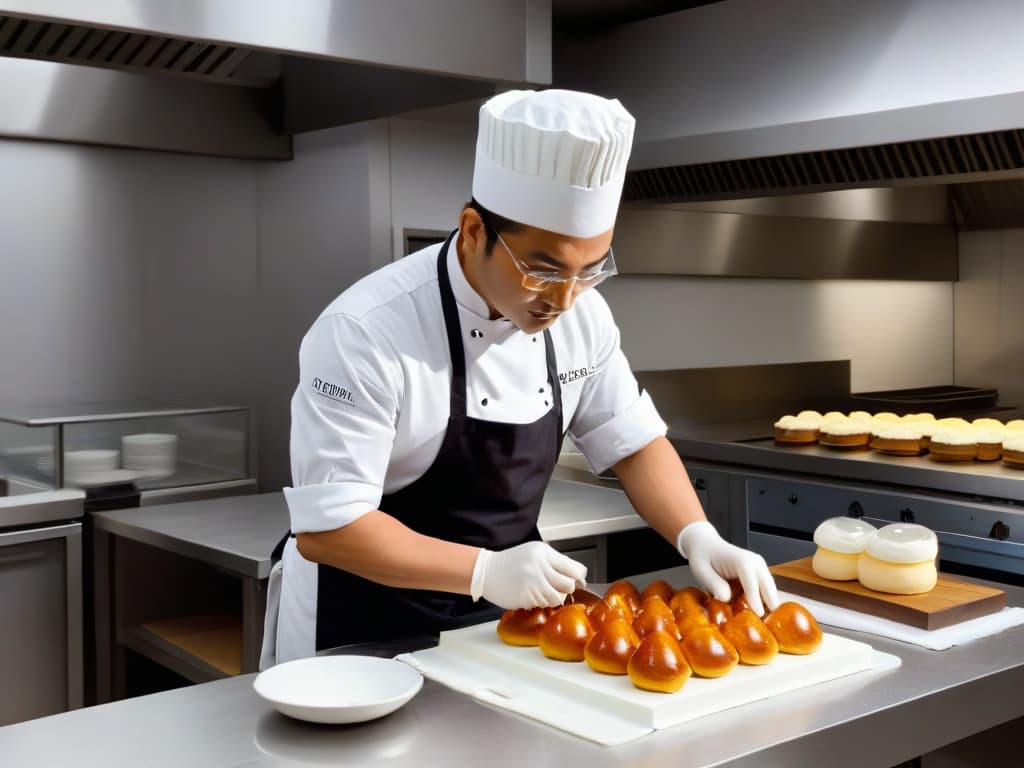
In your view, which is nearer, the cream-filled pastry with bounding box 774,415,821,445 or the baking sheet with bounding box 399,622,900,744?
the baking sheet with bounding box 399,622,900,744

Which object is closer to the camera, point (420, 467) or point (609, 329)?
point (420, 467)

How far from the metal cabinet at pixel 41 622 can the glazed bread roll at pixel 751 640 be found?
6.69ft

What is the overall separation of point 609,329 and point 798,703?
2.73 feet

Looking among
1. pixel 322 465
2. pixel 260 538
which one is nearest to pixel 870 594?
pixel 322 465

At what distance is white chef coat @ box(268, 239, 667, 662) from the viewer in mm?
1630

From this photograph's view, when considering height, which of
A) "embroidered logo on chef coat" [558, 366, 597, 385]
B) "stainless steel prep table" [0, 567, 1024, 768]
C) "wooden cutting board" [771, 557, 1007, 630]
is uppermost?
"embroidered logo on chef coat" [558, 366, 597, 385]

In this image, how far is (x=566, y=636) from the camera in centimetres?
147

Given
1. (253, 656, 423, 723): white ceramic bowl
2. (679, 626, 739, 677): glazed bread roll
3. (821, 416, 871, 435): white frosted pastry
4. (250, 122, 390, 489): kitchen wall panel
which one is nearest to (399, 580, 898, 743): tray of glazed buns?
(679, 626, 739, 677): glazed bread roll

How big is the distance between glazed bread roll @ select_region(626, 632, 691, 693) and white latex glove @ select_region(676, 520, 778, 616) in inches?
11.7

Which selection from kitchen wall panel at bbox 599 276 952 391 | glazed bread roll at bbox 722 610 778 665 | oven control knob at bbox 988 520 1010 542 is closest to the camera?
glazed bread roll at bbox 722 610 778 665

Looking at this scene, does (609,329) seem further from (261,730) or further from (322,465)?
(261,730)

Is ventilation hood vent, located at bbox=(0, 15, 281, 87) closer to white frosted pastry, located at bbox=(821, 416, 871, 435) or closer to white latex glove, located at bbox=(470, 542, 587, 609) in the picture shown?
white latex glove, located at bbox=(470, 542, 587, 609)

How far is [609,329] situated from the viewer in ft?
6.68

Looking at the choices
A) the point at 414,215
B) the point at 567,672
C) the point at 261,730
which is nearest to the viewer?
the point at 261,730
